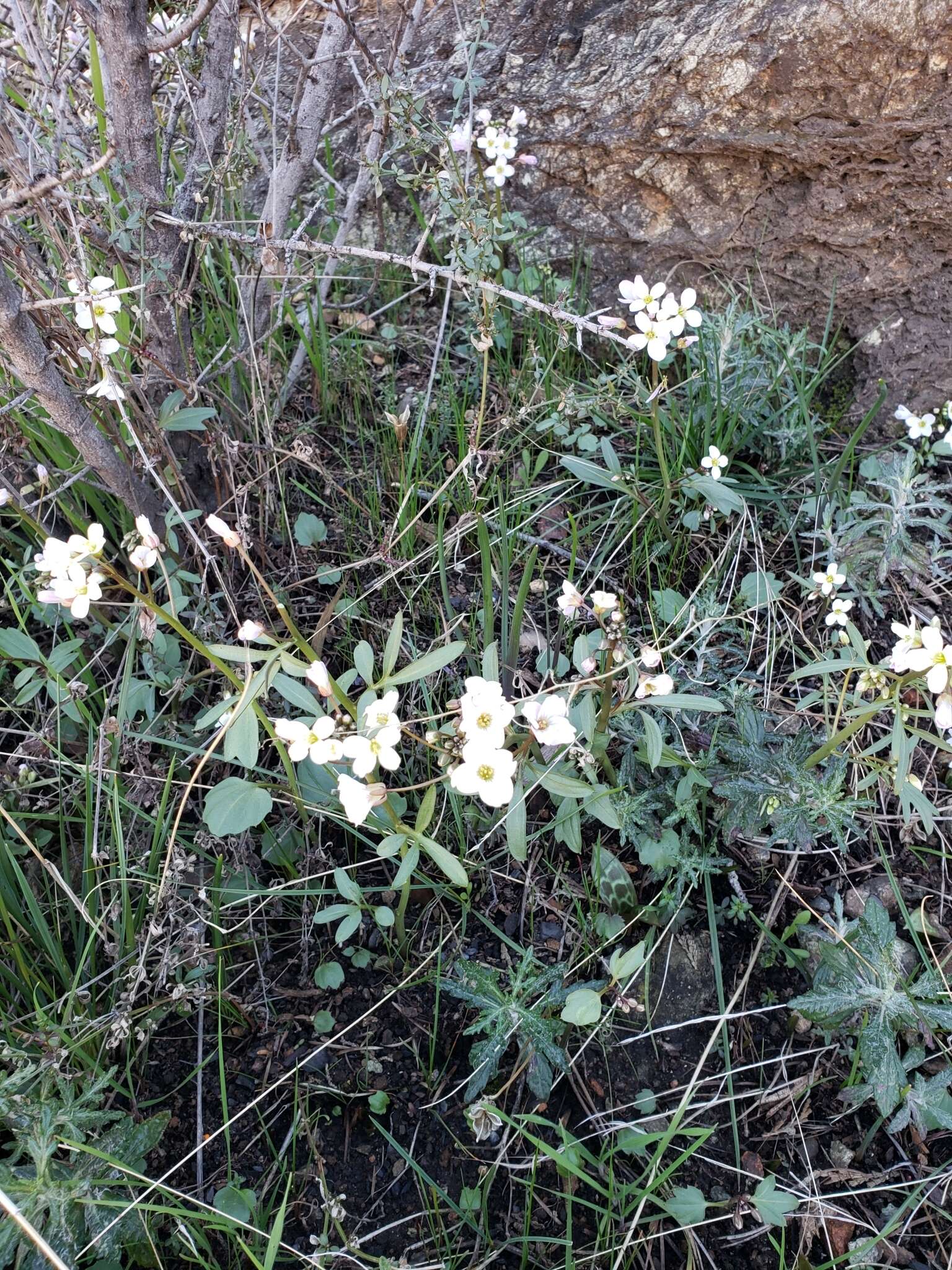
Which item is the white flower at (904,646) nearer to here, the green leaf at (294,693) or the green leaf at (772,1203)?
the green leaf at (772,1203)

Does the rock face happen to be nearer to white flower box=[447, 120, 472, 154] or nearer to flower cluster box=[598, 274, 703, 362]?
white flower box=[447, 120, 472, 154]

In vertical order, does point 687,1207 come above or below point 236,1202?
below

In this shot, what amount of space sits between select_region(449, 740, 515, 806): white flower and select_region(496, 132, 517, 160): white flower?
2.22 m

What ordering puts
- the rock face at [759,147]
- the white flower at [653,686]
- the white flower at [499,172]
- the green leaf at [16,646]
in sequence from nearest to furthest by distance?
1. the white flower at [653,686]
2. the green leaf at [16,646]
3. the rock face at [759,147]
4. the white flower at [499,172]

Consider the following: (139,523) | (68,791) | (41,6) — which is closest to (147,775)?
(68,791)

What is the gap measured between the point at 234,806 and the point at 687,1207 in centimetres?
115

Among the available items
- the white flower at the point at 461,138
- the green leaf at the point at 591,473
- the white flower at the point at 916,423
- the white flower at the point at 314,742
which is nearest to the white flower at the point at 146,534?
the white flower at the point at 314,742

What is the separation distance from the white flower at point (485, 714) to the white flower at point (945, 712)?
0.79 metres

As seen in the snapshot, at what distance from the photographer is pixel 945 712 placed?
1.56 meters

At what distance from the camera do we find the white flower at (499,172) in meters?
2.75

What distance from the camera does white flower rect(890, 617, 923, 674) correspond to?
160 centimetres

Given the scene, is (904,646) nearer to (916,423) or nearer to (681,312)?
(681,312)

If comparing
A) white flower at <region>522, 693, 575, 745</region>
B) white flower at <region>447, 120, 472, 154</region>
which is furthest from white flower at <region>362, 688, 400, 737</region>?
white flower at <region>447, 120, 472, 154</region>

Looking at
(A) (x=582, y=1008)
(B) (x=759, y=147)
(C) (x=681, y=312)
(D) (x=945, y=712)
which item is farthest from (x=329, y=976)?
(B) (x=759, y=147)
